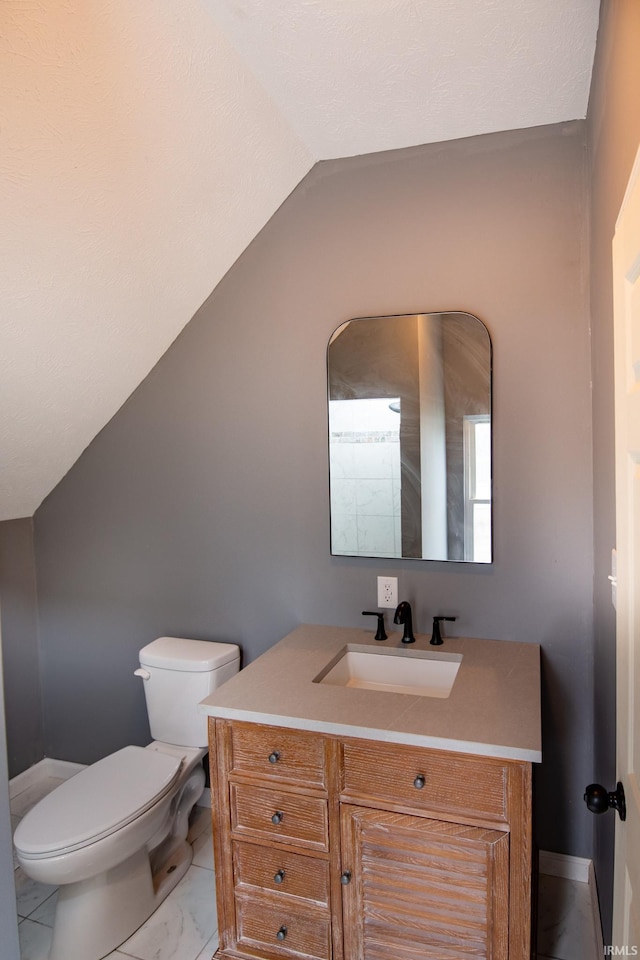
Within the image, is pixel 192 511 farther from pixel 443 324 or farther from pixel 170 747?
pixel 443 324

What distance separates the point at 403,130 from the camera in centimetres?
201

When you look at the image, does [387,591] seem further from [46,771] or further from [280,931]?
[46,771]

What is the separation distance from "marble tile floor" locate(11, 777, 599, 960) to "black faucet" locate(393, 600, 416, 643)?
0.89 m

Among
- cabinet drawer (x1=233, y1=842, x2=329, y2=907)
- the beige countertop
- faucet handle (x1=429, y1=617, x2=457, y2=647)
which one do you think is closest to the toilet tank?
the beige countertop

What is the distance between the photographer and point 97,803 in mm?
1896

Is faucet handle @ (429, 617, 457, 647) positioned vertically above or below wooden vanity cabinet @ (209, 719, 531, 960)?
above

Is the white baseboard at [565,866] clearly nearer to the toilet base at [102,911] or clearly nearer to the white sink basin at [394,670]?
the white sink basin at [394,670]

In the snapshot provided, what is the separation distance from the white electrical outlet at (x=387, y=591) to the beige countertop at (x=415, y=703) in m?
0.18

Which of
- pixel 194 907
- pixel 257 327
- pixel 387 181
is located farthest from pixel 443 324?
pixel 194 907

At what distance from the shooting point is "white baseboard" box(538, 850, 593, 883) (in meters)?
2.06

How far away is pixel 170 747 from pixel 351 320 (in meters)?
1.71

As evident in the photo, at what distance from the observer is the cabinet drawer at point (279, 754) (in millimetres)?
1607

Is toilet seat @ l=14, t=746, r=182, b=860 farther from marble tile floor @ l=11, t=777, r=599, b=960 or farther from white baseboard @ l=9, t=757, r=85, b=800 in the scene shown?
white baseboard @ l=9, t=757, r=85, b=800

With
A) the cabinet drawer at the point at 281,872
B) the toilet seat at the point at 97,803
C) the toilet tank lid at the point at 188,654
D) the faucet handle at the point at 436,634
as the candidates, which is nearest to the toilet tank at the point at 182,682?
the toilet tank lid at the point at 188,654
